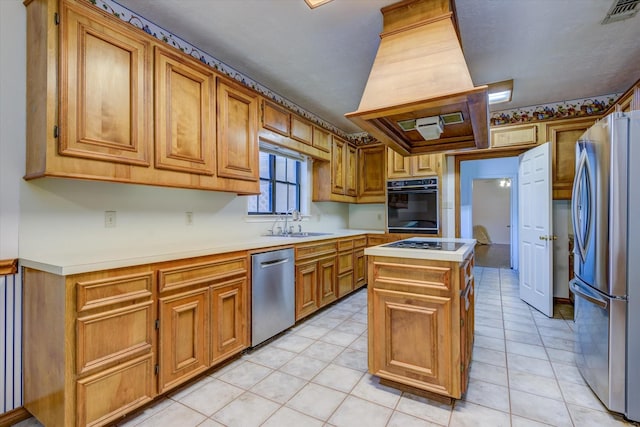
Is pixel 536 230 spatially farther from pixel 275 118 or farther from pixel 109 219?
pixel 109 219

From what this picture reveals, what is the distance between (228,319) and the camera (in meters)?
2.21

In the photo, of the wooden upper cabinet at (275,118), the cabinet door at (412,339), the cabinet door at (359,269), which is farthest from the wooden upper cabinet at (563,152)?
the wooden upper cabinet at (275,118)

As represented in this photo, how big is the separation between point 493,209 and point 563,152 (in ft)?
23.1

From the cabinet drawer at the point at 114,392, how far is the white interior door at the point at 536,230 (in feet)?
12.5

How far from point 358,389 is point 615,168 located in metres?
1.99

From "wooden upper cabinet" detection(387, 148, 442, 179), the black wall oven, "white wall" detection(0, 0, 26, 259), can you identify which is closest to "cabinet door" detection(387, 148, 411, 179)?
"wooden upper cabinet" detection(387, 148, 442, 179)

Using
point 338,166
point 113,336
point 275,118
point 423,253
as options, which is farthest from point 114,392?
point 338,166

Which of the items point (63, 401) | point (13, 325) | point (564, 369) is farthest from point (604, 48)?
Result: point (13, 325)

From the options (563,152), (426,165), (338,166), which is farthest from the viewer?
(338,166)

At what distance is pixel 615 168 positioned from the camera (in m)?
1.66

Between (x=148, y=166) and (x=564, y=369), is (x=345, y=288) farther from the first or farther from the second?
(x=148, y=166)

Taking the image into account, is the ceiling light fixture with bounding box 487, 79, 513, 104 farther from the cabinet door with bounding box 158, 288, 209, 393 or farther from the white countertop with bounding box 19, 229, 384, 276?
the cabinet door with bounding box 158, 288, 209, 393

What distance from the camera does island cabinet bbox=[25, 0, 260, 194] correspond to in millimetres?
1563

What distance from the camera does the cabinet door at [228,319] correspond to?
209 cm
